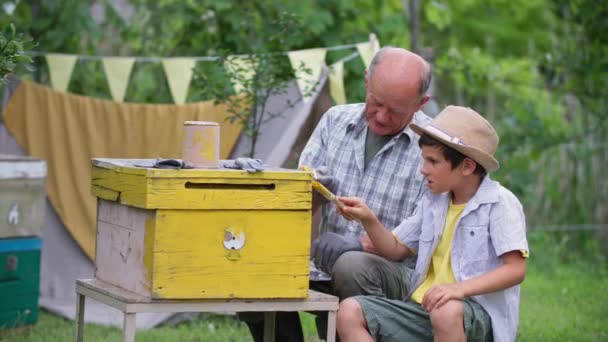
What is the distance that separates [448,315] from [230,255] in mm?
755

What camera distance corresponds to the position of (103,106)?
685 cm

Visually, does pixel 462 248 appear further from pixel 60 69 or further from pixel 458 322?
pixel 60 69

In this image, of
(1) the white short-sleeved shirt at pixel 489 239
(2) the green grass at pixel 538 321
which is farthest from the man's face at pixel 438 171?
(2) the green grass at pixel 538 321

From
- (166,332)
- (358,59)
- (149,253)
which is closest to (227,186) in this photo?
(149,253)

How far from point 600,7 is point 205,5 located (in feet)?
10.0

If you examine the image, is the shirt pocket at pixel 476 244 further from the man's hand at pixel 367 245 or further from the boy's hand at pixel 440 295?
the man's hand at pixel 367 245

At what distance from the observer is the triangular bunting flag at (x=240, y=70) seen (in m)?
5.86

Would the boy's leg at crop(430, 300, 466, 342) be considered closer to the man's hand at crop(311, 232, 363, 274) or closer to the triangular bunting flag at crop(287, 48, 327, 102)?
the man's hand at crop(311, 232, 363, 274)

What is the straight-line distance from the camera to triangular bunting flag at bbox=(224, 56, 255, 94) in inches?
231

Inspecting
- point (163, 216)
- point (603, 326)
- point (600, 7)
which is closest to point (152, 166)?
point (163, 216)

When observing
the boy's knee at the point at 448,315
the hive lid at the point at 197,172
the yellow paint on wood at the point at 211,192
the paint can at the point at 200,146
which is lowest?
the boy's knee at the point at 448,315

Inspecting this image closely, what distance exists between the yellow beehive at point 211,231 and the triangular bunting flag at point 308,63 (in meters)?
2.61

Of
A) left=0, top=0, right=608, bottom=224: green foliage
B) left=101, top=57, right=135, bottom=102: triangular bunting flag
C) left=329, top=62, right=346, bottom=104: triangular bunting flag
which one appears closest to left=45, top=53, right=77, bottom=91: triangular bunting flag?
left=101, top=57, right=135, bottom=102: triangular bunting flag

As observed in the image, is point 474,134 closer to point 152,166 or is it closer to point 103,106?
point 152,166
